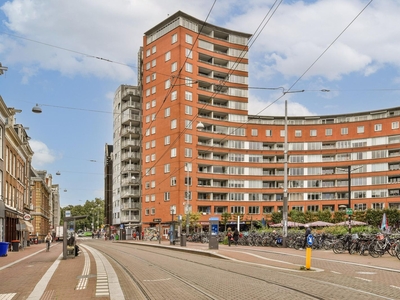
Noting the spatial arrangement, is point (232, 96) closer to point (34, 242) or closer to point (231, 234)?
point (34, 242)

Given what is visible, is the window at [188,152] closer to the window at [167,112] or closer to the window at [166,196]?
the window at [167,112]

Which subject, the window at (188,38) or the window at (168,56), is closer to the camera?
the window at (188,38)

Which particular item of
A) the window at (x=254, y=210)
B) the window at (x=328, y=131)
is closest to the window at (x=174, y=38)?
the window at (x=328, y=131)

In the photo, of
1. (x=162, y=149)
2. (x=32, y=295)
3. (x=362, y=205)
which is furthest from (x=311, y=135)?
(x=32, y=295)

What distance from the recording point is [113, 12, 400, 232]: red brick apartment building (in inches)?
3277

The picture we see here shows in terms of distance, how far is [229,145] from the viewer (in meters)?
88.2

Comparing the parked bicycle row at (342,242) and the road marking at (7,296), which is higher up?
the road marking at (7,296)

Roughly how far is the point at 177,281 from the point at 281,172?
78114 mm

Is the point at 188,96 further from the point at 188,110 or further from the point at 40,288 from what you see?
the point at 40,288

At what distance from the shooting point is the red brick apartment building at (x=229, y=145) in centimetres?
8324

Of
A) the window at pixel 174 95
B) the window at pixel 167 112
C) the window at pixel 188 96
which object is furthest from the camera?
the window at pixel 167 112

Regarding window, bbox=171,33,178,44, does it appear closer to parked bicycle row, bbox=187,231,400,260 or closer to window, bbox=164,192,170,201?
window, bbox=164,192,170,201

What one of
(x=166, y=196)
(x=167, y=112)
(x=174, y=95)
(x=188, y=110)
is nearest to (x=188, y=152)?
(x=188, y=110)

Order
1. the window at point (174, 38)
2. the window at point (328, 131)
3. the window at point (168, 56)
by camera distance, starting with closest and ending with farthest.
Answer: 1. the window at point (174, 38)
2. the window at point (168, 56)
3. the window at point (328, 131)
